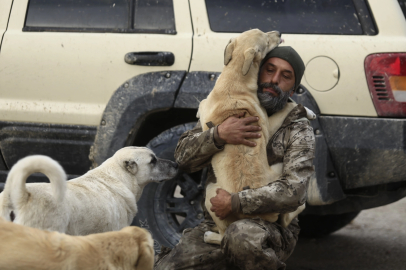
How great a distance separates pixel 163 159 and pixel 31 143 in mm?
1117

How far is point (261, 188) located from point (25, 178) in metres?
1.29

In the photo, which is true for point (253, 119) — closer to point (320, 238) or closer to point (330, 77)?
point (330, 77)

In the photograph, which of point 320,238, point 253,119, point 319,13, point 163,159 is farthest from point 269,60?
point 320,238

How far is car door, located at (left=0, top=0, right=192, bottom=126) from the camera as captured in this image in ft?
13.1

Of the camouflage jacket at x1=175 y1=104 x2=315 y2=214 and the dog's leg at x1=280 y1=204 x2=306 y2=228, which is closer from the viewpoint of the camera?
the camouflage jacket at x1=175 y1=104 x2=315 y2=214

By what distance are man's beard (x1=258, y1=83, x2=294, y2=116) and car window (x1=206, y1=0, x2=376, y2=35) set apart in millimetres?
698

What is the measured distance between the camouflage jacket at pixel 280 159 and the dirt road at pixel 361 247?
5.46 ft

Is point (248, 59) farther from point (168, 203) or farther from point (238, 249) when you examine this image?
point (168, 203)

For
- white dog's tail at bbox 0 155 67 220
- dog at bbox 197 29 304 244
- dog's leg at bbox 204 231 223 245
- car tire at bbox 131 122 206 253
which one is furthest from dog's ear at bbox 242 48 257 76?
white dog's tail at bbox 0 155 67 220

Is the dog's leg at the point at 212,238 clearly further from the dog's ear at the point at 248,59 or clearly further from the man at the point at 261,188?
the dog's ear at the point at 248,59

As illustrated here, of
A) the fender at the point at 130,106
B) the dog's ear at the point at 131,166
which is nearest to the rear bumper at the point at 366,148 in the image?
the fender at the point at 130,106

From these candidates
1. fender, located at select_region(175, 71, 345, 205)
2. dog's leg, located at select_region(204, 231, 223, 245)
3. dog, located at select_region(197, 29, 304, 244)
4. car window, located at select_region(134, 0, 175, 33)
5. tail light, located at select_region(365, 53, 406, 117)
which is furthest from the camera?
car window, located at select_region(134, 0, 175, 33)

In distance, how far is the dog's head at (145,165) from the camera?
3.75m

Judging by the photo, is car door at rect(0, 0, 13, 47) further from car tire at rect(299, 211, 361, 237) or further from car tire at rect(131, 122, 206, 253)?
car tire at rect(299, 211, 361, 237)
